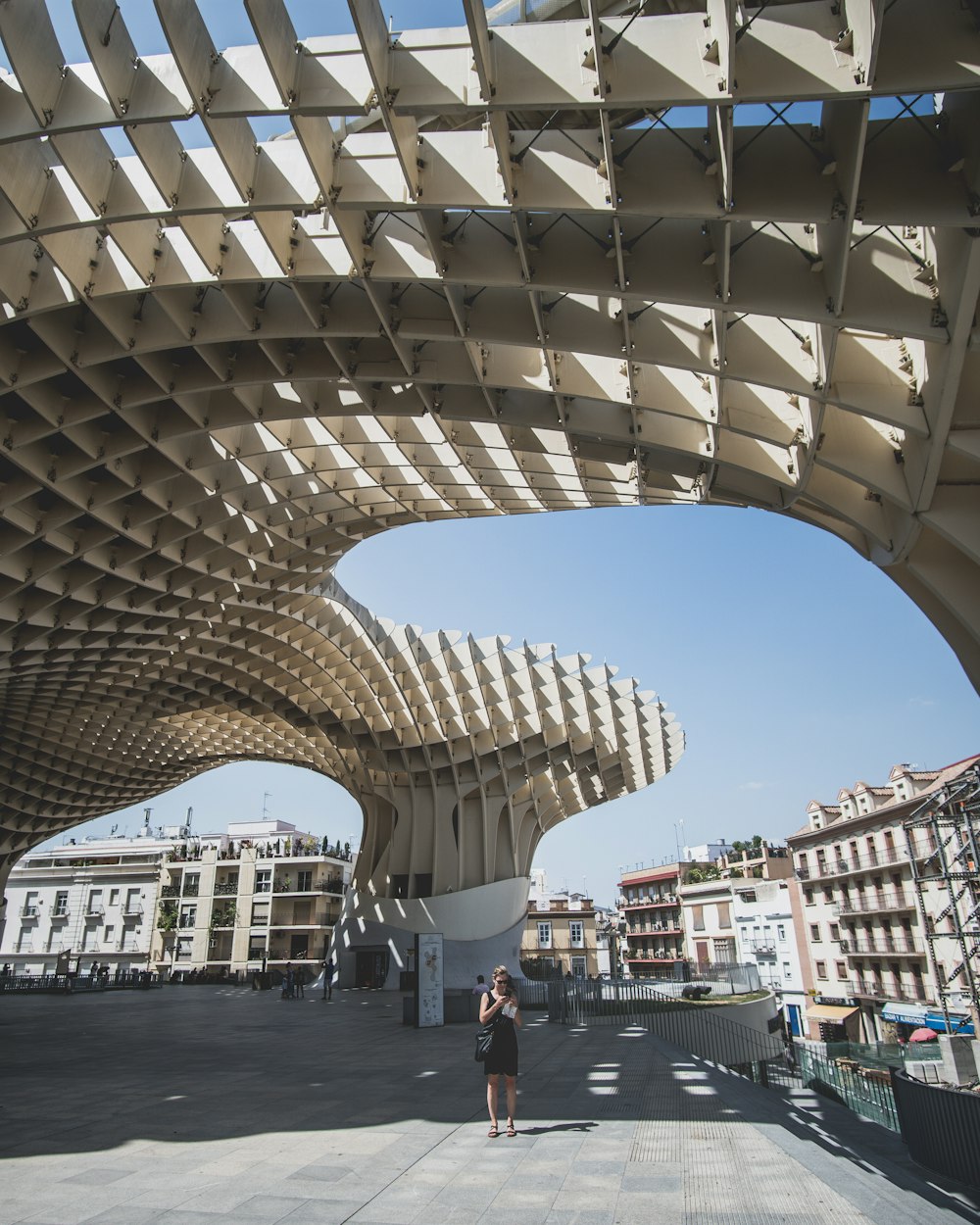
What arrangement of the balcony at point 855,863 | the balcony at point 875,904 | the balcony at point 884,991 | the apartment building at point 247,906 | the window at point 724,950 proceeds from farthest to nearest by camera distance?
the apartment building at point 247,906, the window at point 724,950, the balcony at point 875,904, the balcony at point 855,863, the balcony at point 884,991

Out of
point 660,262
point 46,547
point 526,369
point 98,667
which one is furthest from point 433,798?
point 660,262

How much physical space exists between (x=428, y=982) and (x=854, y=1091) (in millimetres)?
11740

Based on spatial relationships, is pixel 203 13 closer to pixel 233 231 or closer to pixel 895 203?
pixel 233 231

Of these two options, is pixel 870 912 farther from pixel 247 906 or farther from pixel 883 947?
pixel 247 906

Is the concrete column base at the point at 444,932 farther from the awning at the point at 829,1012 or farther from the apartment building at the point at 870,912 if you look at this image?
the awning at the point at 829,1012

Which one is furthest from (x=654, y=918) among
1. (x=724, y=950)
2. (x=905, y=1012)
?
(x=905, y=1012)

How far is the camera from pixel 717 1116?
32.1ft

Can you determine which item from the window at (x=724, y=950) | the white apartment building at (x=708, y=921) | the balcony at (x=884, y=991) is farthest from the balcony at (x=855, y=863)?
the white apartment building at (x=708, y=921)

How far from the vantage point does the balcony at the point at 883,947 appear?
45250 mm

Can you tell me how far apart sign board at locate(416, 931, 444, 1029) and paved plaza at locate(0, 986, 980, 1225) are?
6534 millimetres

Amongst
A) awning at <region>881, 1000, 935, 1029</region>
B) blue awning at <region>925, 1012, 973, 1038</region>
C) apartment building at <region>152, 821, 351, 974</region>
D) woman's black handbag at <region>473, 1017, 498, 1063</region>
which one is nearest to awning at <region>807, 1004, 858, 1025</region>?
awning at <region>881, 1000, 935, 1029</region>

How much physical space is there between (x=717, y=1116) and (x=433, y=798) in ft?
124

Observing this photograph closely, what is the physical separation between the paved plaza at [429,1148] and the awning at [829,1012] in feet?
141

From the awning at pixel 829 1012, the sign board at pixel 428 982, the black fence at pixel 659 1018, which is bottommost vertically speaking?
the awning at pixel 829 1012
